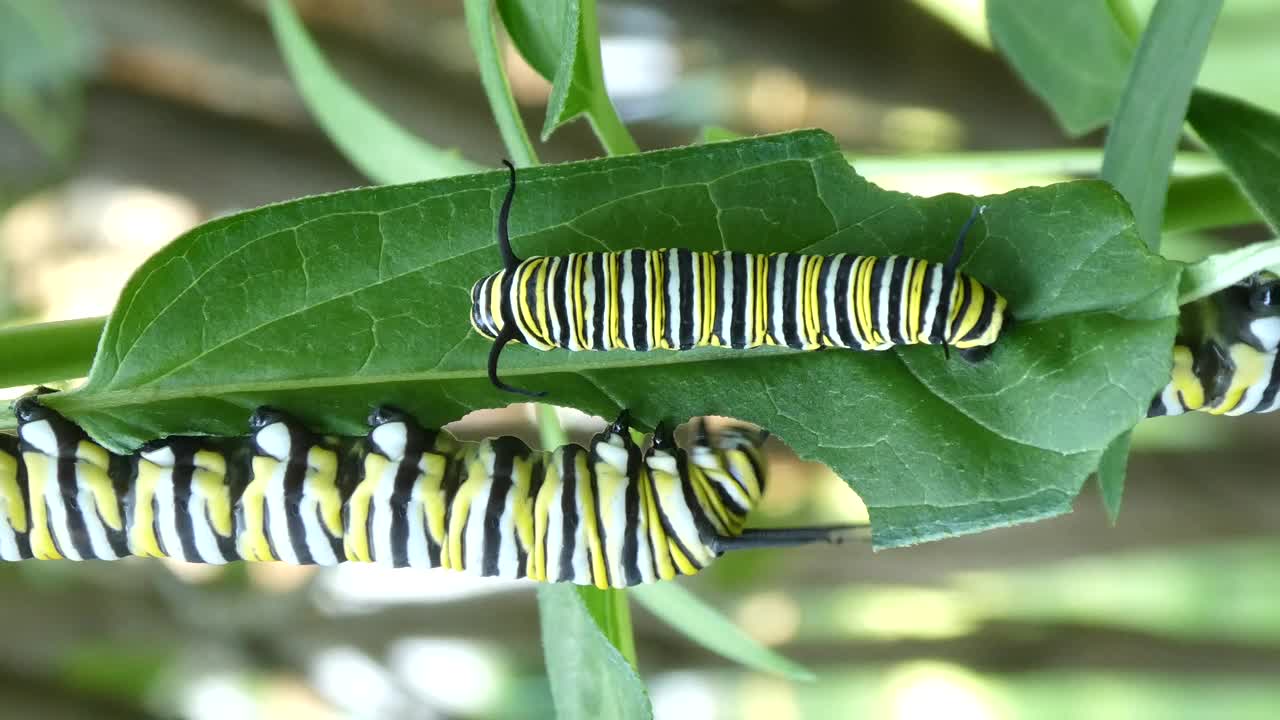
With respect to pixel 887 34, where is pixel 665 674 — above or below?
below

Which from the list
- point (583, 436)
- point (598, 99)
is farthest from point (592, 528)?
point (583, 436)

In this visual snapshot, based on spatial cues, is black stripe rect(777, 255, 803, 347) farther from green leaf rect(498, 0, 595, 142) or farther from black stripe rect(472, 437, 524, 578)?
black stripe rect(472, 437, 524, 578)

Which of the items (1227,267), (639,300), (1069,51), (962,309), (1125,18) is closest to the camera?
(1227,267)

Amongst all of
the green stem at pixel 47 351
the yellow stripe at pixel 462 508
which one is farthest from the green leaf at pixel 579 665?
the green stem at pixel 47 351

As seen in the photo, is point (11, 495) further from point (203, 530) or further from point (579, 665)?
point (579, 665)

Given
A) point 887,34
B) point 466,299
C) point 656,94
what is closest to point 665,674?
point 656,94

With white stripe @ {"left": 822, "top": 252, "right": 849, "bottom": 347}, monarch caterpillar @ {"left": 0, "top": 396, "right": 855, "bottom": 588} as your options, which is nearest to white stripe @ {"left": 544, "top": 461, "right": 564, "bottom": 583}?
monarch caterpillar @ {"left": 0, "top": 396, "right": 855, "bottom": 588}

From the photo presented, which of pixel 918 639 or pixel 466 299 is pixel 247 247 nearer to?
pixel 466 299
